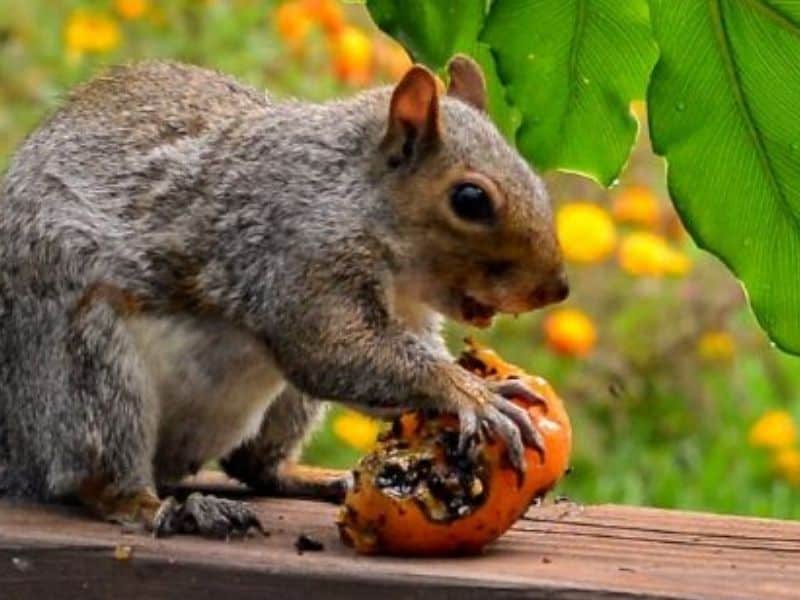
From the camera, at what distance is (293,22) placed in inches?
167

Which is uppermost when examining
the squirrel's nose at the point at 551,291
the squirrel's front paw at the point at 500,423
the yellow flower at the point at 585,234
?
the squirrel's nose at the point at 551,291

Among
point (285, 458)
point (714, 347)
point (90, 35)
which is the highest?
point (285, 458)

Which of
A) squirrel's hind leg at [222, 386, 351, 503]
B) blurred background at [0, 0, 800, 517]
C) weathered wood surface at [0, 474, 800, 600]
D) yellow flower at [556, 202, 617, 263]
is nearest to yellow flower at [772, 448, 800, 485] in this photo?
blurred background at [0, 0, 800, 517]

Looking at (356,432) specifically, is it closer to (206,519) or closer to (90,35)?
(90,35)

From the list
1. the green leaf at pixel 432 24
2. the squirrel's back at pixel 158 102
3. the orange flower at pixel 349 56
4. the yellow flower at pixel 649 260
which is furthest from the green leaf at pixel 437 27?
the yellow flower at pixel 649 260

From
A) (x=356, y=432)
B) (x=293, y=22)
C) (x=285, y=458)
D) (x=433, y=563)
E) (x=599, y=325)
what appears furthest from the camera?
(x=599, y=325)

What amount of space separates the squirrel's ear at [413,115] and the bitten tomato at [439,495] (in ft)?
1.19

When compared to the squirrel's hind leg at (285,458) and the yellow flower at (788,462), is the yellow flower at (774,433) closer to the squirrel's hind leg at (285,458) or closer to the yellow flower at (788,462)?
the yellow flower at (788,462)

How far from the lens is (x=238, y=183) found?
2561mm

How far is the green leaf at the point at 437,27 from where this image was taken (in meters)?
2.49

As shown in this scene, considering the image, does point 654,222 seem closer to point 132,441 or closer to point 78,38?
point 78,38

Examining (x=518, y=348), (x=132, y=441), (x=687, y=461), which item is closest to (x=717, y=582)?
(x=132, y=441)

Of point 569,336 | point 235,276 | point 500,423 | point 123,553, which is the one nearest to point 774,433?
point 569,336

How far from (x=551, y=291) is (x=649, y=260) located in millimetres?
1956
